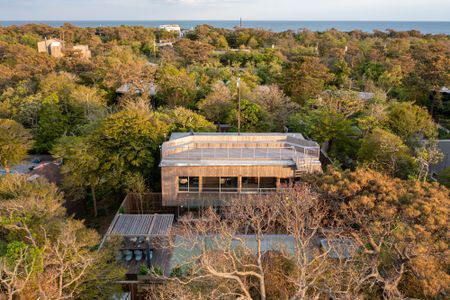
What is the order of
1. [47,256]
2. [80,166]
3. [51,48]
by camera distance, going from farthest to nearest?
[51,48]
[80,166]
[47,256]

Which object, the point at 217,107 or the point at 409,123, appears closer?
the point at 409,123

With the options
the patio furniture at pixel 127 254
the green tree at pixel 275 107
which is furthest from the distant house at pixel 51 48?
the patio furniture at pixel 127 254

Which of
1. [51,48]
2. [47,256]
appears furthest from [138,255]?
[51,48]

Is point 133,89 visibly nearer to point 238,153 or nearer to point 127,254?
point 238,153

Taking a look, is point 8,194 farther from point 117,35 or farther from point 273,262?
point 117,35

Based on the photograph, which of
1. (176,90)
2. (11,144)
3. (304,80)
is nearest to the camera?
(11,144)

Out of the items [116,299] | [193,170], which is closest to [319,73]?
[193,170]
